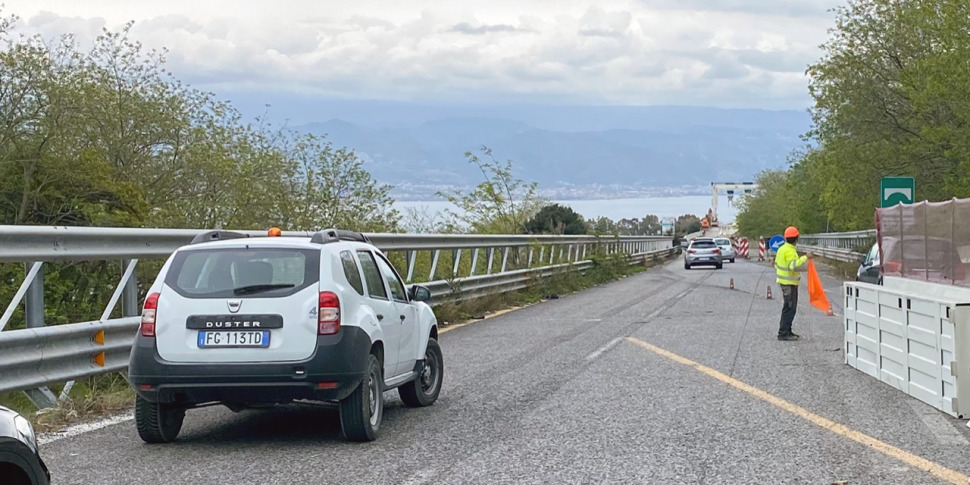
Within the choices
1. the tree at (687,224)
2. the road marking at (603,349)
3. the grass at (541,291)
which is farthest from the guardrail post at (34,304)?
the tree at (687,224)

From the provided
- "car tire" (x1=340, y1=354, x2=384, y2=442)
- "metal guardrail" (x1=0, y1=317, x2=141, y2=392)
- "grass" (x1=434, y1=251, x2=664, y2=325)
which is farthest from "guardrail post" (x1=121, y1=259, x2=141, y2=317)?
"grass" (x1=434, y1=251, x2=664, y2=325)

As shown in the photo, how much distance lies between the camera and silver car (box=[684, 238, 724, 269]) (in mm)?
44781

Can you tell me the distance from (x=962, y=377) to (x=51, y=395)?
703cm

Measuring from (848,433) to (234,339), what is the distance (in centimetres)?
435

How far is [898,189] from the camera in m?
23.2

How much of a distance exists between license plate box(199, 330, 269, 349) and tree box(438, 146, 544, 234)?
90.6 ft

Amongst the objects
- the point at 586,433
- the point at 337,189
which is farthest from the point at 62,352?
the point at 337,189

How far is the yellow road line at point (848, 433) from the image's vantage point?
6254 millimetres

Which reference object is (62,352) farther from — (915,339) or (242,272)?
(915,339)

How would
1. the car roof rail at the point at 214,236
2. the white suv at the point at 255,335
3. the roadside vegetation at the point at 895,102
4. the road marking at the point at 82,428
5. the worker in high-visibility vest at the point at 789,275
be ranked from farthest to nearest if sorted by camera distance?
1. the roadside vegetation at the point at 895,102
2. the worker in high-visibility vest at the point at 789,275
3. the car roof rail at the point at 214,236
4. the road marking at the point at 82,428
5. the white suv at the point at 255,335

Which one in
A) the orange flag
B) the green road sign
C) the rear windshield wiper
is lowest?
the orange flag

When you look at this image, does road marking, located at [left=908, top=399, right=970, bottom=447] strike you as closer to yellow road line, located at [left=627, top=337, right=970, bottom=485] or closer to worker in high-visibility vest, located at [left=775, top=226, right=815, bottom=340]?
yellow road line, located at [left=627, top=337, right=970, bottom=485]

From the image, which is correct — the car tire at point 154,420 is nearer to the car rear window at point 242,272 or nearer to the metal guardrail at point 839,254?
the car rear window at point 242,272

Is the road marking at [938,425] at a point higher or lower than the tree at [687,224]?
lower
